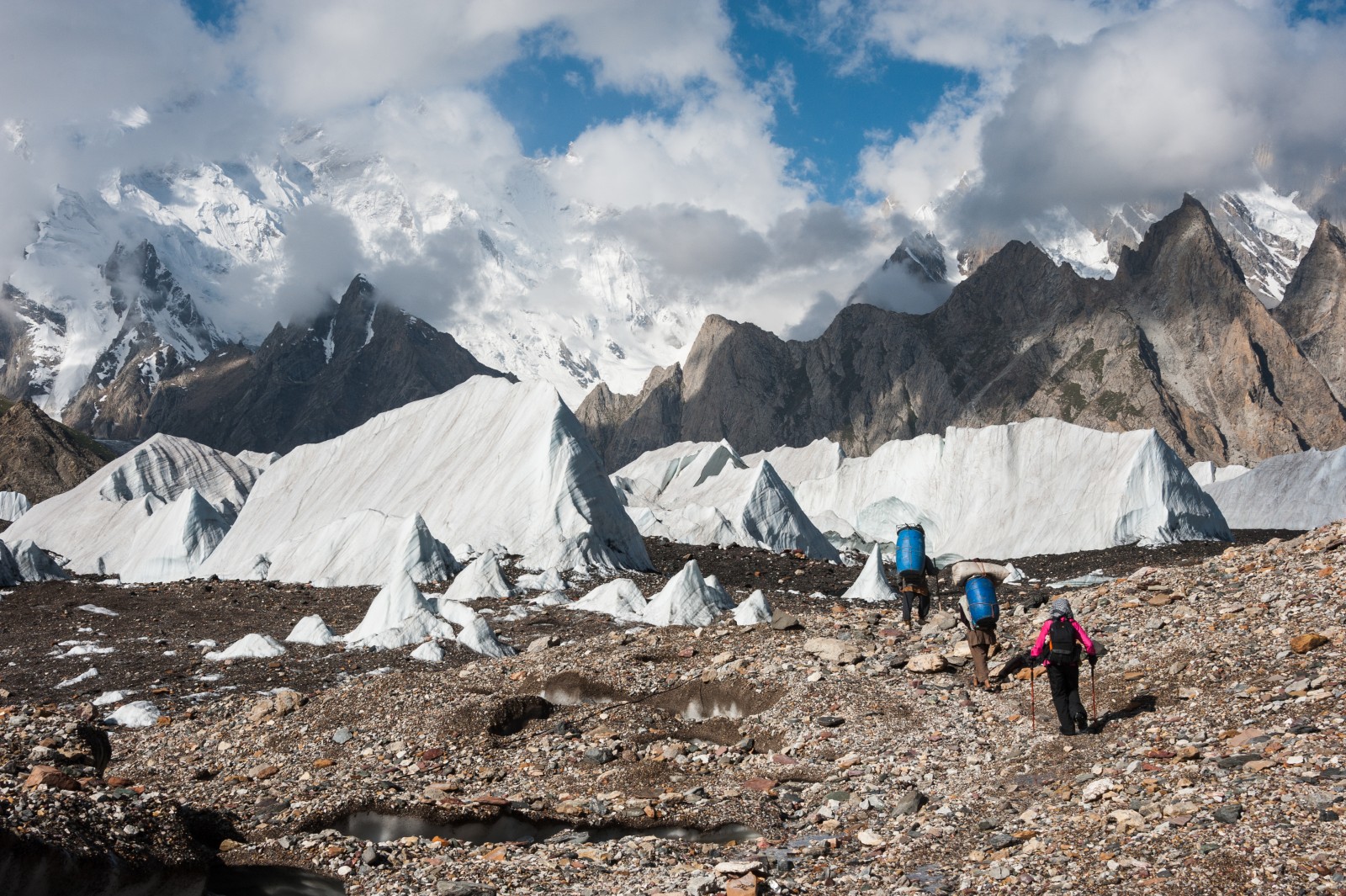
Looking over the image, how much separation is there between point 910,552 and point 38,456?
144 m

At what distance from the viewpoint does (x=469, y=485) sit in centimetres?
4188

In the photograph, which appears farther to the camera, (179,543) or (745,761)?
(179,543)

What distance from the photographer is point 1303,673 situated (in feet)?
40.0

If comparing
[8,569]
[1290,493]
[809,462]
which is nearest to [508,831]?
[8,569]

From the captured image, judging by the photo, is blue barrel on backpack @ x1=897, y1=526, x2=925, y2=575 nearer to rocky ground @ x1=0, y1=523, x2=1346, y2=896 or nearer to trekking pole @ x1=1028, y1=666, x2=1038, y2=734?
rocky ground @ x1=0, y1=523, x2=1346, y2=896

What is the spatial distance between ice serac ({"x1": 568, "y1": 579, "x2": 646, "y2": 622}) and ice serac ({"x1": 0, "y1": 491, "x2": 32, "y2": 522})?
80.7 metres

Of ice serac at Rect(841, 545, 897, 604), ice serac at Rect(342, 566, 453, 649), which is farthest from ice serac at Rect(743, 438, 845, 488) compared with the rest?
ice serac at Rect(342, 566, 453, 649)

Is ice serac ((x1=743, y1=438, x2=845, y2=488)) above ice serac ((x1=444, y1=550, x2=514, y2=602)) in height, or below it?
above

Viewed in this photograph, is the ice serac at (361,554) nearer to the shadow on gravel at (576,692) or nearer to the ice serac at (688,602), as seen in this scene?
the ice serac at (688,602)

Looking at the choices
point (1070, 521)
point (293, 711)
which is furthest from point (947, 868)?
point (1070, 521)

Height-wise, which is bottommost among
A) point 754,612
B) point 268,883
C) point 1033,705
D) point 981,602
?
point 268,883

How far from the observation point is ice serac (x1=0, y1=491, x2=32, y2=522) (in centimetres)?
8856

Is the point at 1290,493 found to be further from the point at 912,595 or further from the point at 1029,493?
the point at 912,595

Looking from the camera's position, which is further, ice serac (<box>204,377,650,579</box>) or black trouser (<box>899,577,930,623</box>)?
ice serac (<box>204,377,650,579</box>)
